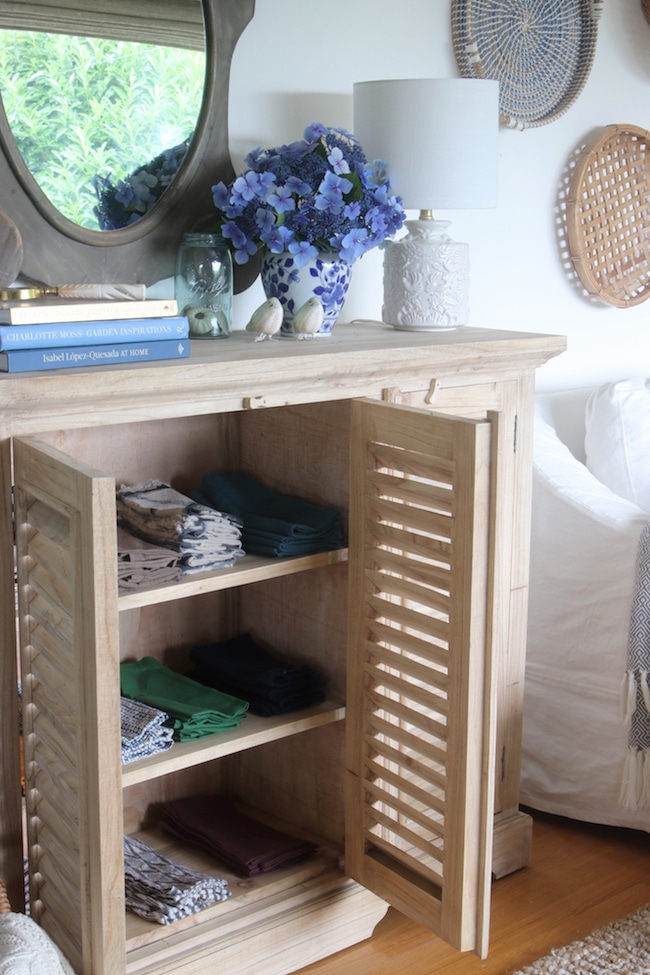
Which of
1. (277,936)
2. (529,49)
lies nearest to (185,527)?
(277,936)

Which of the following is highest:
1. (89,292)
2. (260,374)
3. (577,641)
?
(89,292)

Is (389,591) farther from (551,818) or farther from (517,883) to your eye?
(551,818)

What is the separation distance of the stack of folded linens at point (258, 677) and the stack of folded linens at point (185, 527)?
0.23 meters

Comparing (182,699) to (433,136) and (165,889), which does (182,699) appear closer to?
(165,889)

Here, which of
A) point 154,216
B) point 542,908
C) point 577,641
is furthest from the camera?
point 577,641

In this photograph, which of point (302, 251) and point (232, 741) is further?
point (302, 251)

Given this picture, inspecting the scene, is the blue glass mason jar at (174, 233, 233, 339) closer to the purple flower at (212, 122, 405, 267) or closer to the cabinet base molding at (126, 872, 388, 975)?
the purple flower at (212, 122, 405, 267)

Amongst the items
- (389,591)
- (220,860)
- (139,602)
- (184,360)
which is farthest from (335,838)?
(184,360)

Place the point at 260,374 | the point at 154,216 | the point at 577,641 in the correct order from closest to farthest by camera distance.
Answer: the point at 260,374
the point at 154,216
the point at 577,641

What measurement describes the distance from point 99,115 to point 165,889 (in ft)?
3.92

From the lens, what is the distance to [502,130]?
245 cm

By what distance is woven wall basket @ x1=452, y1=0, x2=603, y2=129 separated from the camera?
2299mm

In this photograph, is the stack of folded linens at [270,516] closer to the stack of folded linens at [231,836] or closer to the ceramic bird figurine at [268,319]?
the ceramic bird figurine at [268,319]

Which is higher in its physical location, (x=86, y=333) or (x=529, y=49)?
(x=529, y=49)
